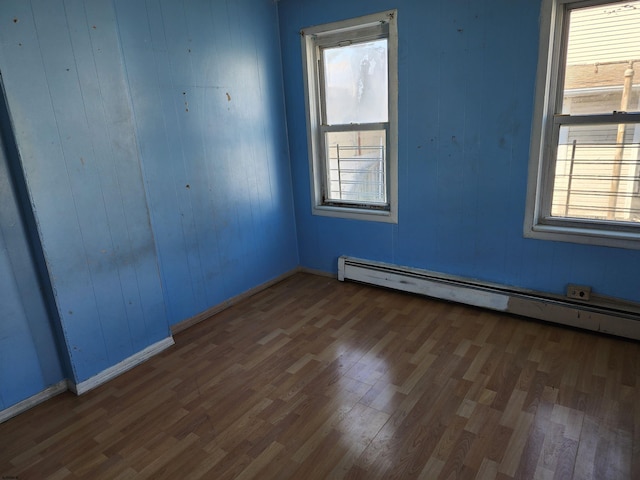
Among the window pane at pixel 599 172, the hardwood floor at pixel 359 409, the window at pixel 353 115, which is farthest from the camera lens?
the window at pixel 353 115

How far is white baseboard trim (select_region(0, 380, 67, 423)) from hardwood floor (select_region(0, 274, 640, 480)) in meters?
0.05

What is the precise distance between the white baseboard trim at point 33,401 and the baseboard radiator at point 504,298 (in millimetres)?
2291

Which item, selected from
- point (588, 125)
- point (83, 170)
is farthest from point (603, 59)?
point (83, 170)

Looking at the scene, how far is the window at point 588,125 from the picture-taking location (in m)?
2.44

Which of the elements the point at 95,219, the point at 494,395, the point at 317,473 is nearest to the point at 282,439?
the point at 317,473

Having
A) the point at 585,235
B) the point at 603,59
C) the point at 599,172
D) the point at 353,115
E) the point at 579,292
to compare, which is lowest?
the point at 579,292

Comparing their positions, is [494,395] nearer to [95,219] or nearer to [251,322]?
[251,322]

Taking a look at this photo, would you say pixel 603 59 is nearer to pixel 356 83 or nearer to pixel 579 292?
pixel 579 292

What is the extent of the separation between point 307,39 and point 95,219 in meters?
2.27

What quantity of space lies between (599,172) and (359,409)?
215 cm

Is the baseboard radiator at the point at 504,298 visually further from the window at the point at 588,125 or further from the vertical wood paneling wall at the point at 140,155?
the vertical wood paneling wall at the point at 140,155

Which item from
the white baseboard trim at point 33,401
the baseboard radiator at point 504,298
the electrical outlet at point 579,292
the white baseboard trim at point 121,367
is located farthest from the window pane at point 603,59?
the white baseboard trim at point 33,401

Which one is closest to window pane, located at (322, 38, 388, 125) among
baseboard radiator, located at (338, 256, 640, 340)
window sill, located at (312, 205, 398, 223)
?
window sill, located at (312, 205, 398, 223)

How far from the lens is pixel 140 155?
265cm
